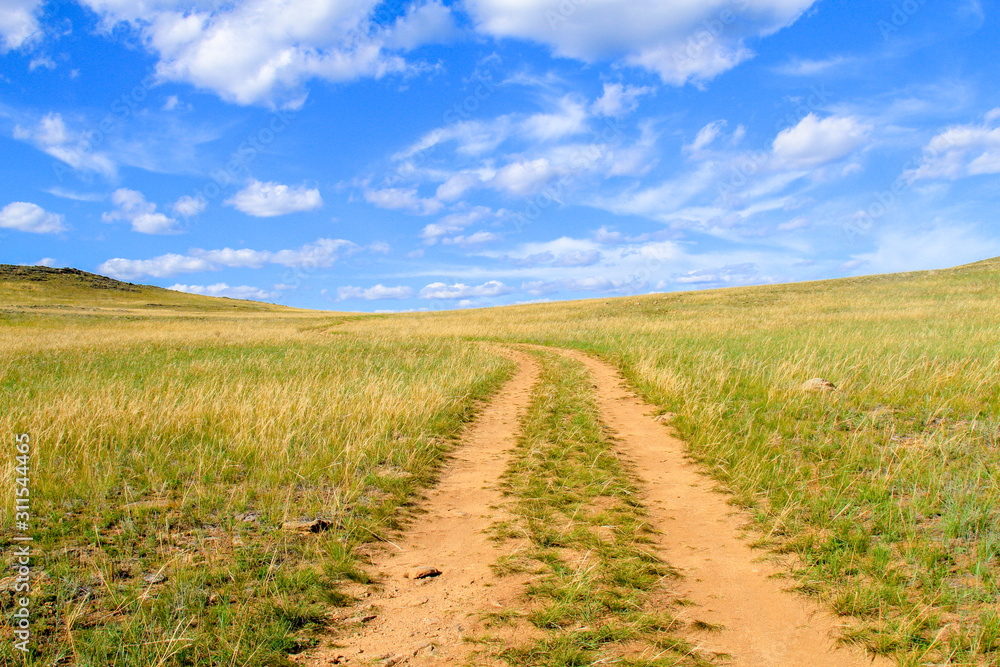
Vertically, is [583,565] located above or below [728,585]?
above

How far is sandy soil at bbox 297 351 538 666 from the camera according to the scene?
324 centimetres

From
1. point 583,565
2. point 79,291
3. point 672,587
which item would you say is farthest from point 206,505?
point 79,291

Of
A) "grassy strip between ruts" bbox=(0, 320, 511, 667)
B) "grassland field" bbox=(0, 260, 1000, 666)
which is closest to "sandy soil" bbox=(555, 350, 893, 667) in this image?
"grassland field" bbox=(0, 260, 1000, 666)

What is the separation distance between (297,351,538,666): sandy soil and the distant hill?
94.4 metres

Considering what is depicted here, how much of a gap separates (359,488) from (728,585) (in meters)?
4.01

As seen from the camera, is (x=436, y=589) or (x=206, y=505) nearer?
(x=436, y=589)

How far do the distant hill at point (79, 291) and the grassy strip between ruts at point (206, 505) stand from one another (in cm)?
8967

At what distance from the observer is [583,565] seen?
4102 mm

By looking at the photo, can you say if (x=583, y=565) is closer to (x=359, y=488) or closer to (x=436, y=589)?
(x=436, y=589)

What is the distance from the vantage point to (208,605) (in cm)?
364

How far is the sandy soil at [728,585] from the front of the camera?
3.22 metres

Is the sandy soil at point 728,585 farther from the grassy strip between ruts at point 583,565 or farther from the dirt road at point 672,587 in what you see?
the grassy strip between ruts at point 583,565

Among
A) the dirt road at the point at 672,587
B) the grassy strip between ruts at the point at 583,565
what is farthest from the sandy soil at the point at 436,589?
the grassy strip between ruts at the point at 583,565

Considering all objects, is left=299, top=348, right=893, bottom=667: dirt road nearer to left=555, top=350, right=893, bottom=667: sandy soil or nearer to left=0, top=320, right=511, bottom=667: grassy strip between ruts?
left=555, top=350, right=893, bottom=667: sandy soil
